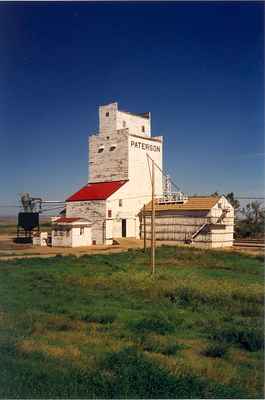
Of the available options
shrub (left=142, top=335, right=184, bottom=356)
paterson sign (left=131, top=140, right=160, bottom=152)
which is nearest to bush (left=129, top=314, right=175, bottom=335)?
shrub (left=142, top=335, right=184, bottom=356)

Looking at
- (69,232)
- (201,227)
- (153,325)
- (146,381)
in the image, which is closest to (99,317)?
(153,325)

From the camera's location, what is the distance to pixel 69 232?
3625cm

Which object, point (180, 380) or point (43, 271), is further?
point (43, 271)

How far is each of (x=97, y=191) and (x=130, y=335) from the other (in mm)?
32205

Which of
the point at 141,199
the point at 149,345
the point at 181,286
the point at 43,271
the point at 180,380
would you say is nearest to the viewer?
the point at 180,380

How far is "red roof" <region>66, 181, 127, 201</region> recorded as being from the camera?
39.2 m

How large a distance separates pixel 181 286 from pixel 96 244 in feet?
79.5

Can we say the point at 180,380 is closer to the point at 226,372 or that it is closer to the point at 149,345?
the point at 226,372

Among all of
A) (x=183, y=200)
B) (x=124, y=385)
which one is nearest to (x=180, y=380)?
(x=124, y=385)

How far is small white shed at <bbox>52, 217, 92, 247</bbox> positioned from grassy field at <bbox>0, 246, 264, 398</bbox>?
17.4 m

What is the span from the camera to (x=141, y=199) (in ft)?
139

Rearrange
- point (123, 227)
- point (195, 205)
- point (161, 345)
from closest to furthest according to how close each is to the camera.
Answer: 1. point (161, 345)
2. point (195, 205)
3. point (123, 227)

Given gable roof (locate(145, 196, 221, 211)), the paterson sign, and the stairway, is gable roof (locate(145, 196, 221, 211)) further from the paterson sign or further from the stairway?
the paterson sign

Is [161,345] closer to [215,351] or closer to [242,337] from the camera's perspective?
[215,351]
